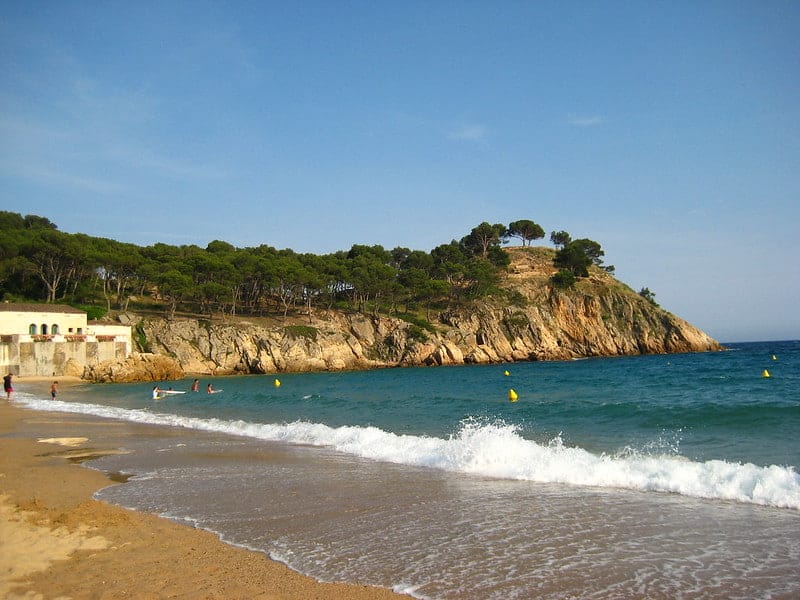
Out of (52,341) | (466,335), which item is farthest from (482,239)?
(52,341)

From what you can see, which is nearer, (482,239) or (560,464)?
(560,464)

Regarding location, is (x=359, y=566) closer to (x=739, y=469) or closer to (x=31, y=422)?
(x=739, y=469)

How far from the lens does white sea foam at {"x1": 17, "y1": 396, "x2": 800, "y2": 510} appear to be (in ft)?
33.2

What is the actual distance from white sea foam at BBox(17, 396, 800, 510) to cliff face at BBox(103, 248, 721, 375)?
165ft

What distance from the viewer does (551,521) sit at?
8547mm

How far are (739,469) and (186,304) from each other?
255 feet

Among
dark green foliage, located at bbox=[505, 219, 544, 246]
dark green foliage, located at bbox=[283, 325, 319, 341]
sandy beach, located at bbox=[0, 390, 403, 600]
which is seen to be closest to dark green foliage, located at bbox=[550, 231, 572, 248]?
dark green foliage, located at bbox=[505, 219, 544, 246]

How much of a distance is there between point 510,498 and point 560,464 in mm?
2578

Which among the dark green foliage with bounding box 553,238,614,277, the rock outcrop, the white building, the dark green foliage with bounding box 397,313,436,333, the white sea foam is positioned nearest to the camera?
the white sea foam

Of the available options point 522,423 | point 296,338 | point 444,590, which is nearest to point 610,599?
point 444,590

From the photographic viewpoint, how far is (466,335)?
86500 mm

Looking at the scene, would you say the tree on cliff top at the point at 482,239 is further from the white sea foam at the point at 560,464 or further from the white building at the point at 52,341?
the white sea foam at the point at 560,464

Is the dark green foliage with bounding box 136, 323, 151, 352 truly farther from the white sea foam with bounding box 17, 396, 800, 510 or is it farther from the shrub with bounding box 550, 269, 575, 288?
the shrub with bounding box 550, 269, 575, 288

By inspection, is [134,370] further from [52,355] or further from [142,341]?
[142,341]
